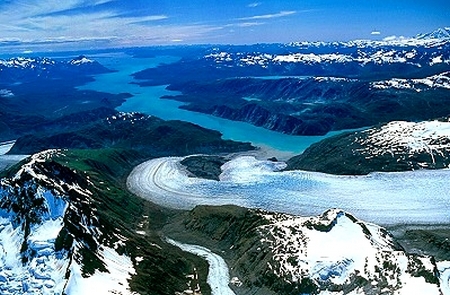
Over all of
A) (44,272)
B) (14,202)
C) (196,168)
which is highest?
(14,202)

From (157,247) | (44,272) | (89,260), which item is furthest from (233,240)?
(44,272)

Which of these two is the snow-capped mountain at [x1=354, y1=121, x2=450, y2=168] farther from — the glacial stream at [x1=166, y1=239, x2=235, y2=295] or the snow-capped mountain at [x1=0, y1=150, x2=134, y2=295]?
the snow-capped mountain at [x1=0, y1=150, x2=134, y2=295]

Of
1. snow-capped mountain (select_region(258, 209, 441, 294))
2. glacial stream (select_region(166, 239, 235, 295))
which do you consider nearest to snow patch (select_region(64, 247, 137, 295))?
glacial stream (select_region(166, 239, 235, 295))

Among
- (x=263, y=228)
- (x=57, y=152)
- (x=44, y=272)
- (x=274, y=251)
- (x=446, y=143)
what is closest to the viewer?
(x=44, y=272)

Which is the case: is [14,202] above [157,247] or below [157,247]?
above

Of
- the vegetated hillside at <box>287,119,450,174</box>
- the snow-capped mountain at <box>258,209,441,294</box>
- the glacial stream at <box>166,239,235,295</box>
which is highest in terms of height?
the snow-capped mountain at <box>258,209,441,294</box>

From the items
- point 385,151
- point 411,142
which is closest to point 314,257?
point 385,151

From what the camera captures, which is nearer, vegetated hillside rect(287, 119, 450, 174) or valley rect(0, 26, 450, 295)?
valley rect(0, 26, 450, 295)

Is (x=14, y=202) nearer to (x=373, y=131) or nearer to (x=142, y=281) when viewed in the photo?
(x=142, y=281)
